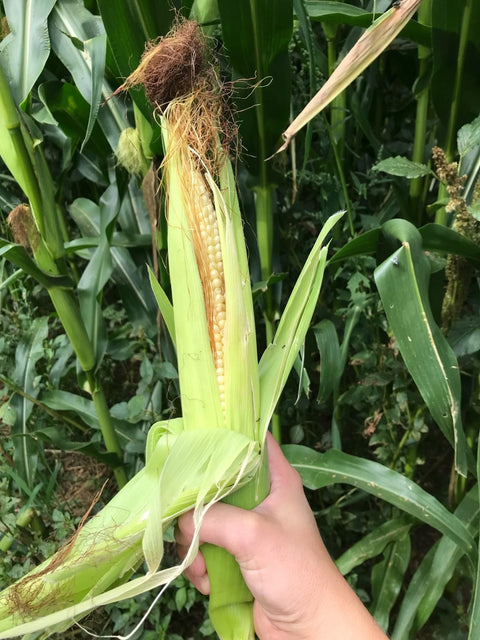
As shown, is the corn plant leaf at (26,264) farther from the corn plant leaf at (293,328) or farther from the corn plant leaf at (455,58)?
the corn plant leaf at (455,58)

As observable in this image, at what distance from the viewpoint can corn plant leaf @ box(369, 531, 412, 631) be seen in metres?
1.08

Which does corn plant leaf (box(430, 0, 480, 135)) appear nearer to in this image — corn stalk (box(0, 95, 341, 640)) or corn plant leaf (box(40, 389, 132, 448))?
corn stalk (box(0, 95, 341, 640))

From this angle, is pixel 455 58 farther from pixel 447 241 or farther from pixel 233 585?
pixel 233 585

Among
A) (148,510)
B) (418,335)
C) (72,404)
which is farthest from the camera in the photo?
(72,404)

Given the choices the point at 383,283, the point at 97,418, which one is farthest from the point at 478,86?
the point at 97,418

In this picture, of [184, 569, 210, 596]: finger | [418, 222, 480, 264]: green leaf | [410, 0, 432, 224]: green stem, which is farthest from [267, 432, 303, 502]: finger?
[410, 0, 432, 224]: green stem

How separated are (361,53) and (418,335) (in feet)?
1.19

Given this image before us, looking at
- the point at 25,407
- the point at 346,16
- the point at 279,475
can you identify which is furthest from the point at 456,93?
the point at 25,407

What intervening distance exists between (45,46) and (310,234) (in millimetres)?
772

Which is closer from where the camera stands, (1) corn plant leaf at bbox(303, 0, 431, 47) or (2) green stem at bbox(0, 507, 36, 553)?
(1) corn plant leaf at bbox(303, 0, 431, 47)

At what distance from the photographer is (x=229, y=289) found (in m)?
0.63

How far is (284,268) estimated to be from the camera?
1.34 meters

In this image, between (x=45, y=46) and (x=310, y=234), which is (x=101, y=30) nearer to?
(x=45, y=46)

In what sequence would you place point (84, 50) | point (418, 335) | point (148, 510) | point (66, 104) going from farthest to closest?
point (66, 104) < point (84, 50) < point (418, 335) < point (148, 510)
